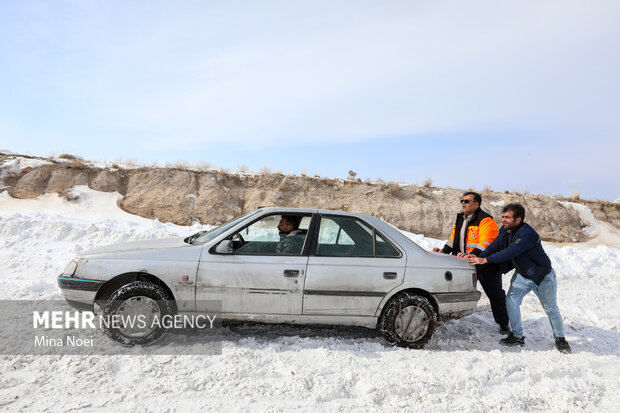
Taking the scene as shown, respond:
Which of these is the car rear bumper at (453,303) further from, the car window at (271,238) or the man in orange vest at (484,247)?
the car window at (271,238)

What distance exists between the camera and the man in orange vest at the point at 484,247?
523cm

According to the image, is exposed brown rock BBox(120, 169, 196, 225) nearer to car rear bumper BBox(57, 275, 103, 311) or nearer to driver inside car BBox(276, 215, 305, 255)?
car rear bumper BBox(57, 275, 103, 311)

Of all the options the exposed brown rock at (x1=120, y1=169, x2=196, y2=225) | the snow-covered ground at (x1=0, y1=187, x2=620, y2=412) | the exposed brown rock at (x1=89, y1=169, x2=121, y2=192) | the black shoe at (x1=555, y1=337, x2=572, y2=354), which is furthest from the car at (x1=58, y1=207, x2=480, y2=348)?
the exposed brown rock at (x1=89, y1=169, x2=121, y2=192)

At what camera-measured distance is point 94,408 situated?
9.66 feet

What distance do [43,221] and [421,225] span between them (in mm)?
12484

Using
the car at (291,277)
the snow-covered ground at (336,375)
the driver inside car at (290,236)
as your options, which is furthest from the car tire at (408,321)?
the driver inside car at (290,236)

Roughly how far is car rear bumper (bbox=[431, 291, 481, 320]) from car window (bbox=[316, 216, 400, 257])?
735 mm

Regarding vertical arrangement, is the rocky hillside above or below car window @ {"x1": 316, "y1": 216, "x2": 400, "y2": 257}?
above

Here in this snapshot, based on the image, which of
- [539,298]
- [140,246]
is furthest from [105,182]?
[539,298]

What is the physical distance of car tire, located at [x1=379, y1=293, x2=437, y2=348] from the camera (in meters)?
4.38

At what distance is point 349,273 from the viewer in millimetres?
4324

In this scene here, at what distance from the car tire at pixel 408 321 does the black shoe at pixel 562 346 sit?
5.49 feet

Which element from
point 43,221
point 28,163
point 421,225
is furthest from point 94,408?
point 28,163

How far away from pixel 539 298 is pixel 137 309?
471 centimetres
